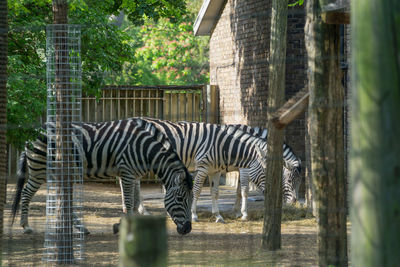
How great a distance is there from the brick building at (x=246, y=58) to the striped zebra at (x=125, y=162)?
3.77 m

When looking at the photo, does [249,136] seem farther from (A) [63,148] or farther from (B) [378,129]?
(B) [378,129]

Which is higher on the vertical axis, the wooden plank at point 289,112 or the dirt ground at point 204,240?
the wooden plank at point 289,112

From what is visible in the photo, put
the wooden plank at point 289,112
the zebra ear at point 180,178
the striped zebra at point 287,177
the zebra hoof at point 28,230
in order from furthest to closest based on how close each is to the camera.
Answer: the striped zebra at point 287,177, the zebra hoof at point 28,230, the zebra ear at point 180,178, the wooden plank at point 289,112

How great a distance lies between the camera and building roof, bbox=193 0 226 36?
1490 cm

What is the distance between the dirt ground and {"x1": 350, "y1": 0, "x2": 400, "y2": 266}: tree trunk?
14.0 feet

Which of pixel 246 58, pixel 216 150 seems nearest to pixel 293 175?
pixel 216 150

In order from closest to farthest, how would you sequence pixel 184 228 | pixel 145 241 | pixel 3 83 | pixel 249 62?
pixel 145 241 < pixel 3 83 < pixel 184 228 < pixel 249 62

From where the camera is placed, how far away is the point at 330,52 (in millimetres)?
4609

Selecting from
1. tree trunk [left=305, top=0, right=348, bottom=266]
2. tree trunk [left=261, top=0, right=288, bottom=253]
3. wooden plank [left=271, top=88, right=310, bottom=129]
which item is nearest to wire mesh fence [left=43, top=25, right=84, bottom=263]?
tree trunk [left=261, top=0, right=288, bottom=253]

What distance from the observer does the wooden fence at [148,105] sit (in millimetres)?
14133

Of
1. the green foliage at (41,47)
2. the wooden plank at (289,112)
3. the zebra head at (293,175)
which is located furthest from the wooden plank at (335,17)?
the zebra head at (293,175)

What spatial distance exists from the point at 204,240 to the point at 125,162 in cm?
156

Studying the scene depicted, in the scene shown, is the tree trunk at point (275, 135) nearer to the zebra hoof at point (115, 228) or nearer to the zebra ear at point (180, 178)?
the zebra ear at point (180, 178)

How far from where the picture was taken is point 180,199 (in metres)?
8.12
